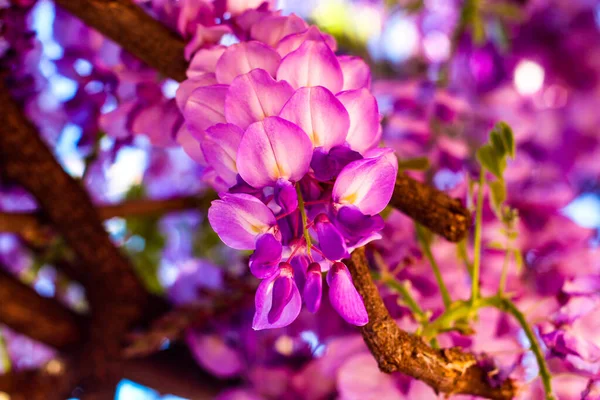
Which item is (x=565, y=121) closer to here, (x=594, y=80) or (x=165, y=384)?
(x=594, y=80)

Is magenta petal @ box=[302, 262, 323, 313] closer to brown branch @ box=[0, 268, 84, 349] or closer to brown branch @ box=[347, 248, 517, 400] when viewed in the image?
brown branch @ box=[347, 248, 517, 400]

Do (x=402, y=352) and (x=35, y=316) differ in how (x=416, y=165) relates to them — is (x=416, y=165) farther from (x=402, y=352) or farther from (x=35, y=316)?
(x=35, y=316)

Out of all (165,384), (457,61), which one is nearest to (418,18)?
(457,61)

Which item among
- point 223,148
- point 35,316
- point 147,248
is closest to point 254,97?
point 223,148

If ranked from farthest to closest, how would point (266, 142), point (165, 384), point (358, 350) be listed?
point (165, 384)
point (358, 350)
point (266, 142)

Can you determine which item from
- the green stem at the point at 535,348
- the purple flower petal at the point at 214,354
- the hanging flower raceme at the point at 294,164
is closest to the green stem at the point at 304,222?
the hanging flower raceme at the point at 294,164
